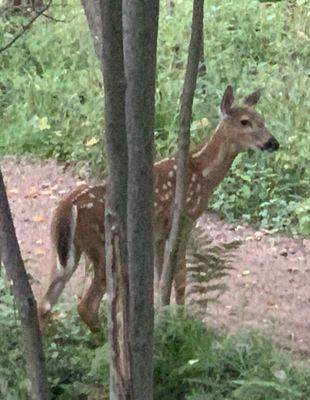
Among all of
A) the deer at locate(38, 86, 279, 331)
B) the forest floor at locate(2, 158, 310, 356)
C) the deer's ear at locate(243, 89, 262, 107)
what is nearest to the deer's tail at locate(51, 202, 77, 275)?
the deer at locate(38, 86, 279, 331)

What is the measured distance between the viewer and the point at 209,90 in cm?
1094

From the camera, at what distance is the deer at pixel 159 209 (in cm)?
614

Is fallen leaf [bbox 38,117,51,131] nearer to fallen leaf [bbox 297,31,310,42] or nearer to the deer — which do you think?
fallen leaf [bbox 297,31,310,42]

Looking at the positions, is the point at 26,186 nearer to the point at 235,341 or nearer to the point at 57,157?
the point at 57,157

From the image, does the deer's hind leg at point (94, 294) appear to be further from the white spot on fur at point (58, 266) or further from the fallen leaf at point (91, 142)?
the fallen leaf at point (91, 142)

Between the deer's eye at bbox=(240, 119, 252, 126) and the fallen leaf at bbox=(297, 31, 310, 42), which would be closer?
the deer's eye at bbox=(240, 119, 252, 126)

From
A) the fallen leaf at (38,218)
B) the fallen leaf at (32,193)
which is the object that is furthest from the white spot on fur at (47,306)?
the fallen leaf at (32,193)

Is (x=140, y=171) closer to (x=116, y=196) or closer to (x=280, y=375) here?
(x=116, y=196)

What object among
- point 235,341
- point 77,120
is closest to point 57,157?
point 77,120

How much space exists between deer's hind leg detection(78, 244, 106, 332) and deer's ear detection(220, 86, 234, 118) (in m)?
1.96

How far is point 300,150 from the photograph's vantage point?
32.2 ft

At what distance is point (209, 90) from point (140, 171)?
724 centimetres

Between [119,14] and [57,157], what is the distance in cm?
781

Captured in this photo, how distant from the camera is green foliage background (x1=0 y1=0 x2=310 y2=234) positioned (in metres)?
9.73
